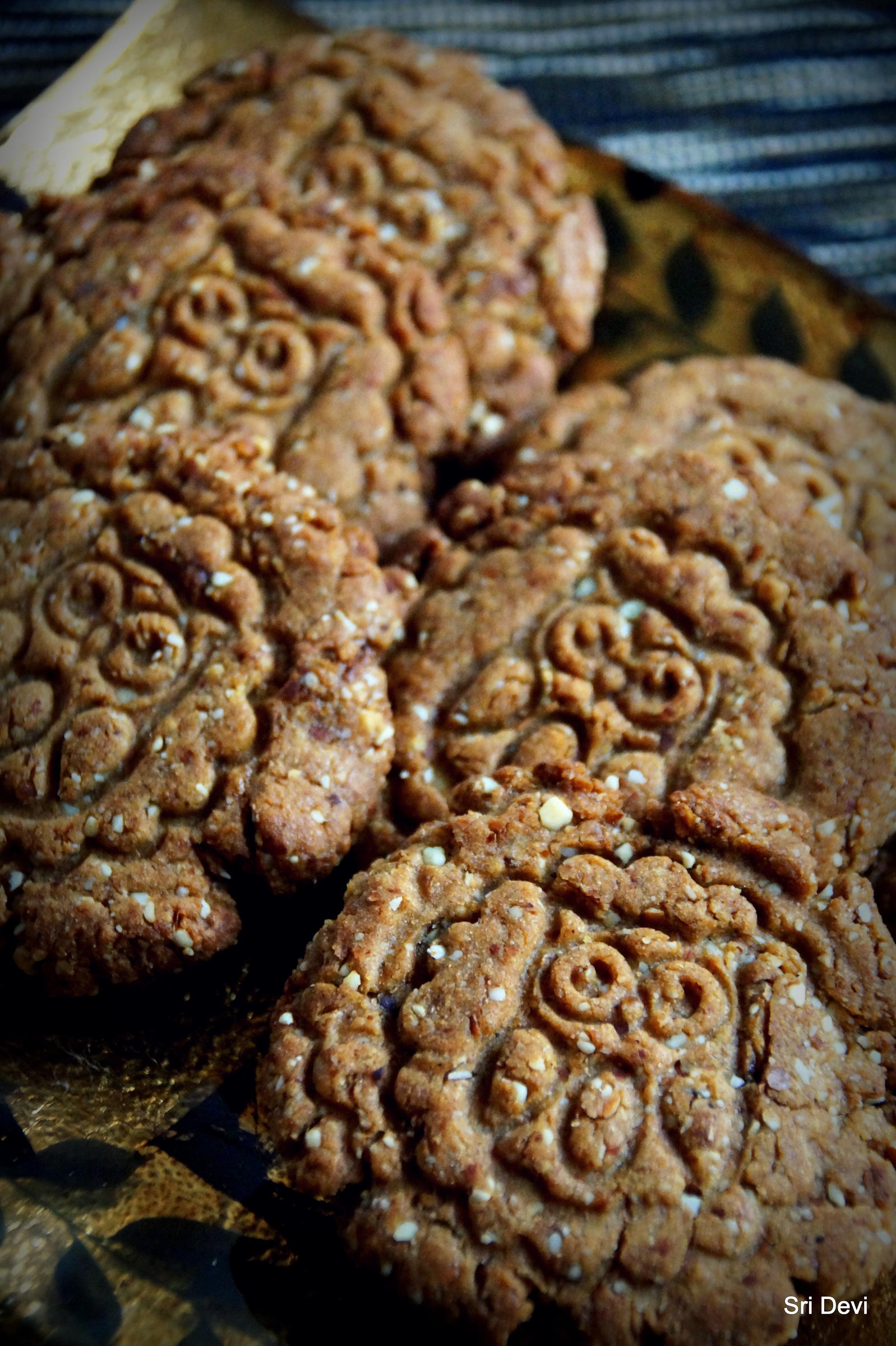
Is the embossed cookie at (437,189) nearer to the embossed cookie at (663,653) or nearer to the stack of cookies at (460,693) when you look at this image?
the stack of cookies at (460,693)

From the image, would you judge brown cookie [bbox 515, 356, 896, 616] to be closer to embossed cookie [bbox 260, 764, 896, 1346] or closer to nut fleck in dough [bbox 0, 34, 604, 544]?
nut fleck in dough [bbox 0, 34, 604, 544]

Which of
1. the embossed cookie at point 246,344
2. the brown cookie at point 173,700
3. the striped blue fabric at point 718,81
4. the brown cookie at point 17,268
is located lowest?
the striped blue fabric at point 718,81

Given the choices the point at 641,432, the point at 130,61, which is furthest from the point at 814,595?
the point at 130,61

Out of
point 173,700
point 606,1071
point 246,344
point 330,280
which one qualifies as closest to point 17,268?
point 246,344

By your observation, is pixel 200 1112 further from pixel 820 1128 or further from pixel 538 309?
pixel 538 309

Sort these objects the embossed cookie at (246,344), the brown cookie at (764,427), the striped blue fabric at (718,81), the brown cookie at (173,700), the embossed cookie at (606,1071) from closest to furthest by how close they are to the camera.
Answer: the embossed cookie at (606,1071) < the brown cookie at (173,700) < the brown cookie at (764,427) < the embossed cookie at (246,344) < the striped blue fabric at (718,81)

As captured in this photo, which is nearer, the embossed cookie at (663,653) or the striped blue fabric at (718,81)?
the embossed cookie at (663,653)

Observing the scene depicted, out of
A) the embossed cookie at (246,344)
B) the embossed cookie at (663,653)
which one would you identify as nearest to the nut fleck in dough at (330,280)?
the embossed cookie at (246,344)
